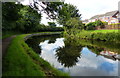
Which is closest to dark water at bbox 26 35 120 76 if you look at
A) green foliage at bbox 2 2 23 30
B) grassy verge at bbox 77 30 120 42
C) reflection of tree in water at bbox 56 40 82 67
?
reflection of tree in water at bbox 56 40 82 67

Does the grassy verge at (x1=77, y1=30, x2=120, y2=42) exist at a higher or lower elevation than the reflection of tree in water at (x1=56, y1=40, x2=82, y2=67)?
higher

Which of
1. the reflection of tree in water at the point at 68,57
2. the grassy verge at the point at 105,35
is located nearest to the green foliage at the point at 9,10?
the reflection of tree in water at the point at 68,57

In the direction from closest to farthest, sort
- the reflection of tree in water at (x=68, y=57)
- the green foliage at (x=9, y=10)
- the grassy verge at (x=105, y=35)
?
the reflection of tree in water at (x=68, y=57)
the green foliage at (x=9, y=10)
the grassy verge at (x=105, y=35)

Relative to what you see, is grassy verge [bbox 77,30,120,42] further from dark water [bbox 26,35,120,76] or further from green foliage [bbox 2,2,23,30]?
green foliage [bbox 2,2,23,30]

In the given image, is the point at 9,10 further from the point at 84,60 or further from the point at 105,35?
the point at 105,35

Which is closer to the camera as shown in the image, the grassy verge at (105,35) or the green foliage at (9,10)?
Answer: the green foliage at (9,10)

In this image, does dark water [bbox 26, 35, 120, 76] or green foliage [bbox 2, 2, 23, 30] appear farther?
green foliage [bbox 2, 2, 23, 30]

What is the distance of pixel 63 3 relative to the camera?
9172mm

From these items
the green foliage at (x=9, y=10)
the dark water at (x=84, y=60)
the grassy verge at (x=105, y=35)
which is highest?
the green foliage at (x=9, y=10)

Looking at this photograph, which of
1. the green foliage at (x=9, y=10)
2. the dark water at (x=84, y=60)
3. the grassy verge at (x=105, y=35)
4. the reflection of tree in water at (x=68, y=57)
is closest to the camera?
the dark water at (x=84, y=60)

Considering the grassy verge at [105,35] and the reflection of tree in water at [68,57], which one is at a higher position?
the grassy verge at [105,35]

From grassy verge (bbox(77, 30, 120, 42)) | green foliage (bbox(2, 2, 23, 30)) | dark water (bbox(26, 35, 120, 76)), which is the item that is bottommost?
dark water (bbox(26, 35, 120, 76))

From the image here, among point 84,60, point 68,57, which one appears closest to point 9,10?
point 68,57

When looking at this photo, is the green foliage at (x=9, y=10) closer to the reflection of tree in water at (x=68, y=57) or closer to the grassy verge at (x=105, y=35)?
the reflection of tree in water at (x=68, y=57)
